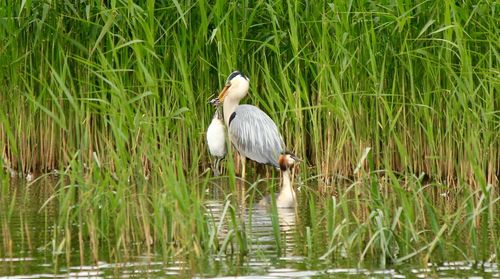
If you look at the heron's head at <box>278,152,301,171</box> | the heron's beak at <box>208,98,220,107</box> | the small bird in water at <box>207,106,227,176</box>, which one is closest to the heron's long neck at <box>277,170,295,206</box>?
the heron's head at <box>278,152,301,171</box>

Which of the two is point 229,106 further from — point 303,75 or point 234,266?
point 234,266

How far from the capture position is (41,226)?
305 inches

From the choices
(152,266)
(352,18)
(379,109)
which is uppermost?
(352,18)

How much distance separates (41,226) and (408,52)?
285cm

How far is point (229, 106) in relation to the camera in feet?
36.0

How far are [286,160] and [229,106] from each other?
1584mm

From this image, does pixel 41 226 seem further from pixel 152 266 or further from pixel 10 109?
pixel 10 109

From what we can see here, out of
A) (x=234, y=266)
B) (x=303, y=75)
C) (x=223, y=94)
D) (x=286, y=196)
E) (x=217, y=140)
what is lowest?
(x=234, y=266)

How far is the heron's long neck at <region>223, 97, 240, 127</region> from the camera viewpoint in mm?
10812

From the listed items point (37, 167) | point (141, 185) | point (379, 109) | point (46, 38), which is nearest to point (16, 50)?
point (46, 38)

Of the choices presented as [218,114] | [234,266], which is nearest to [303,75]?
[218,114]

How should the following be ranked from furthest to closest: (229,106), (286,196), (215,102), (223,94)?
1. (229,106)
2. (215,102)
3. (223,94)
4. (286,196)

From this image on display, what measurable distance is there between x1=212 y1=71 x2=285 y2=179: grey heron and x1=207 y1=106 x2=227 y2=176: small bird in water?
0.42 feet

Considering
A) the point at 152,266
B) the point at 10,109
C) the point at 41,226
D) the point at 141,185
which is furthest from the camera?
the point at 10,109
